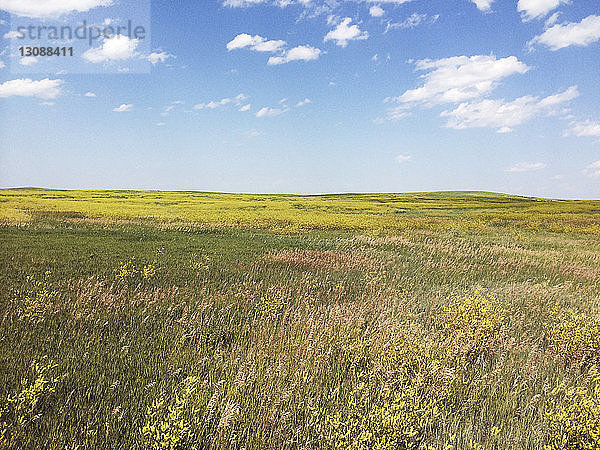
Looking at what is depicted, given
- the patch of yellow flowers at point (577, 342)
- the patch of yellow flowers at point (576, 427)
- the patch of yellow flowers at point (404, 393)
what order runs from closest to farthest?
the patch of yellow flowers at point (404, 393) → the patch of yellow flowers at point (576, 427) → the patch of yellow flowers at point (577, 342)

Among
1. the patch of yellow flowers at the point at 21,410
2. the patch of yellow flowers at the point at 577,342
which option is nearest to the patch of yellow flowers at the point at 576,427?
the patch of yellow flowers at the point at 577,342

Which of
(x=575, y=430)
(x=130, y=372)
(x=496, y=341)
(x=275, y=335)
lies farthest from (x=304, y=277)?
(x=575, y=430)

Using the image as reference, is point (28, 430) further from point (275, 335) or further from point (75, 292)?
point (75, 292)

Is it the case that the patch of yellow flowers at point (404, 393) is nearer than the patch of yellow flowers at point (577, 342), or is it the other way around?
the patch of yellow flowers at point (404, 393)

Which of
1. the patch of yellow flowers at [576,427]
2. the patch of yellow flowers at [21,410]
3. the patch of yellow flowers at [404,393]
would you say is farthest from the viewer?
the patch of yellow flowers at [576,427]

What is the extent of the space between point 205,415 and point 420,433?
2.36 meters

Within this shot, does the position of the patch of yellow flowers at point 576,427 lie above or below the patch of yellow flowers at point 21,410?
below

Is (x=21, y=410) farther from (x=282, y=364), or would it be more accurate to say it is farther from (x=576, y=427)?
(x=576, y=427)

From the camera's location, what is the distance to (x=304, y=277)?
10.8 m

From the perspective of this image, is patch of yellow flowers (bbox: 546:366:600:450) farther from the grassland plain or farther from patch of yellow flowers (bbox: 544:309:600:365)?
patch of yellow flowers (bbox: 544:309:600:365)

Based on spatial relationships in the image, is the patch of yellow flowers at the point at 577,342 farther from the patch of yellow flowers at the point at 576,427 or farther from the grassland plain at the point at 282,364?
the patch of yellow flowers at the point at 576,427

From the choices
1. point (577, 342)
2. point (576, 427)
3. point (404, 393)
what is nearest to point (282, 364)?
point (404, 393)

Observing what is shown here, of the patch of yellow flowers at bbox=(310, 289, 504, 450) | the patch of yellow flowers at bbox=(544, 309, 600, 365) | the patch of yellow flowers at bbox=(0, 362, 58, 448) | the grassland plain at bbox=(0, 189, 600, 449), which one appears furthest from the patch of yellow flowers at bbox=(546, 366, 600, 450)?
the patch of yellow flowers at bbox=(0, 362, 58, 448)

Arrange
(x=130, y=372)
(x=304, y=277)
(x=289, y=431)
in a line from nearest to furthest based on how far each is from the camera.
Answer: (x=289, y=431) → (x=130, y=372) → (x=304, y=277)
